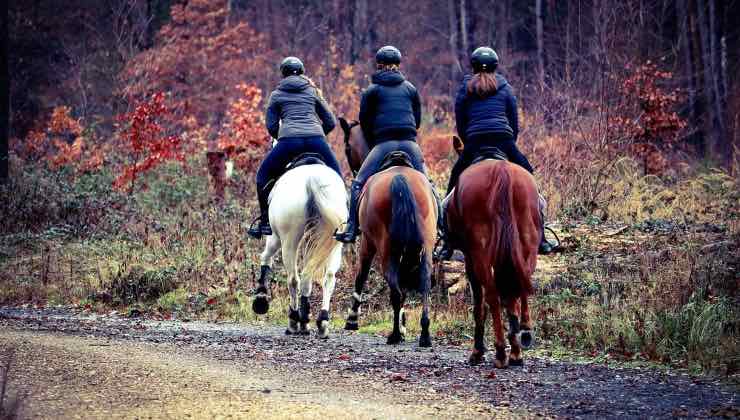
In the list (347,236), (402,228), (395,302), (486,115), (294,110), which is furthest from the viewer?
(294,110)

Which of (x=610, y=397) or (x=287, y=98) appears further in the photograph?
(x=287, y=98)

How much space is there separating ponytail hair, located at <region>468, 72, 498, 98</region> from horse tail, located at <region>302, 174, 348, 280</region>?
2563 millimetres

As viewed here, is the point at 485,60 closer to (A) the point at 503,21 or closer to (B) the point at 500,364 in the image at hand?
(B) the point at 500,364

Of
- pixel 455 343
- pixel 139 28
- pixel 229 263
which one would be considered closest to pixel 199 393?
pixel 455 343

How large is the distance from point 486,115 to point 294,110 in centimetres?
345

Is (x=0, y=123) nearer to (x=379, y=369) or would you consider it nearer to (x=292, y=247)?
(x=292, y=247)

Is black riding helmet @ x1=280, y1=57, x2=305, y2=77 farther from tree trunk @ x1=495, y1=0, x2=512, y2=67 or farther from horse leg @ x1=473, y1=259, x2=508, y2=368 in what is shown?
tree trunk @ x1=495, y1=0, x2=512, y2=67

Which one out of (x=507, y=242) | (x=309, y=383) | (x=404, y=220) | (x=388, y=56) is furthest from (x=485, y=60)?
(x=309, y=383)

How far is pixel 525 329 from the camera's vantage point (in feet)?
30.0

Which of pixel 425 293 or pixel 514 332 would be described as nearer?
pixel 514 332

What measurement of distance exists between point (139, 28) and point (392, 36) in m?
16.5

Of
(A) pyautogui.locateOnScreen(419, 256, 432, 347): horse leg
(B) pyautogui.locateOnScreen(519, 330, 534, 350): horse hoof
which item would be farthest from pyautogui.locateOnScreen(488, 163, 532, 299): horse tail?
(A) pyautogui.locateOnScreen(419, 256, 432, 347): horse leg

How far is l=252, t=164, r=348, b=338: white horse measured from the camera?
38.2 feet

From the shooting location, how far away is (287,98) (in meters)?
12.5
